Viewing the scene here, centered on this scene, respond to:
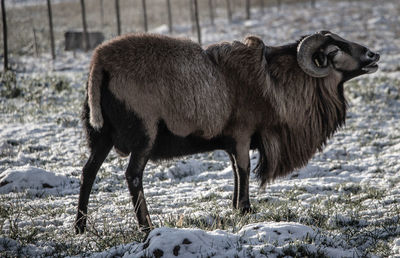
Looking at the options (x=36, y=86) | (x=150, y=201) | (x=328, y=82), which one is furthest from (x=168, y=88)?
(x=36, y=86)

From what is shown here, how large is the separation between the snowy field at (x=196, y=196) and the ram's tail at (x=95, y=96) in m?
1.08

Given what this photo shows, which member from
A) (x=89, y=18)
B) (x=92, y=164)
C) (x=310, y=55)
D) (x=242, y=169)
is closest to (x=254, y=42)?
(x=310, y=55)

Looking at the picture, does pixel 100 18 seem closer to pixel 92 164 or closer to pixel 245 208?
pixel 92 164

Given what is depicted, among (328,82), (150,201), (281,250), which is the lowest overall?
(150,201)

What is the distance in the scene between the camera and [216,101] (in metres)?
5.15

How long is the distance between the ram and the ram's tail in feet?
0.04

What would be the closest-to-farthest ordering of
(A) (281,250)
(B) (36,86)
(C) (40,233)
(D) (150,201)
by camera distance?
(A) (281,250)
(C) (40,233)
(D) (150,201)
(B) (36,86)

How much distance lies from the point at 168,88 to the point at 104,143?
1.00 metres

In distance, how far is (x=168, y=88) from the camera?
4.86 m

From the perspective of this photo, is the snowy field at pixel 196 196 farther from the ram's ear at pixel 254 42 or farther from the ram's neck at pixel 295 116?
the ram's ear at pixel 254 42

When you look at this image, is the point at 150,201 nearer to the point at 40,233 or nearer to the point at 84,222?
the point at 84,222

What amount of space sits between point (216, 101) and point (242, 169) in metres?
0.91

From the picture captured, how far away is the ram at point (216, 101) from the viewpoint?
15.6 feet

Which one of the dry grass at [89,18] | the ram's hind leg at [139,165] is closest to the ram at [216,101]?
the ram's hind leg at [139,165]
